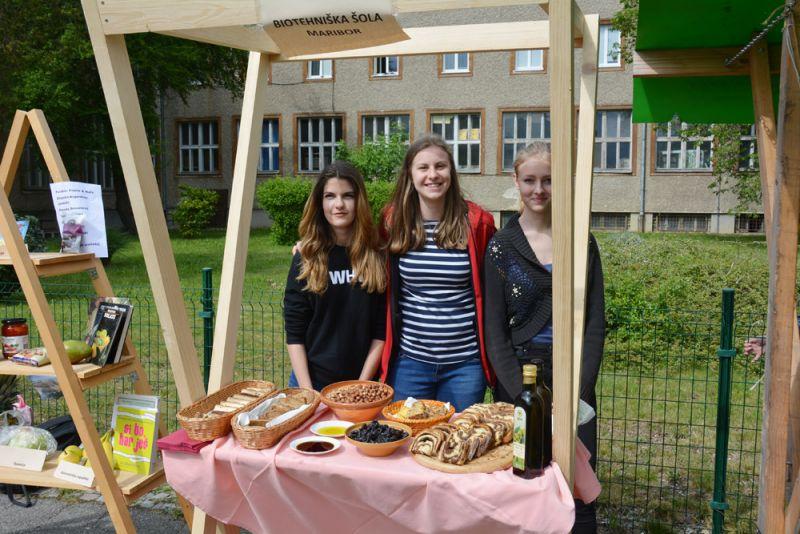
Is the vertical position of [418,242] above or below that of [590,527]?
above

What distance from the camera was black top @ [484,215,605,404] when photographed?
2697 mm

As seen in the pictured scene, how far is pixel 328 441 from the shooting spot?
2375 millimetres

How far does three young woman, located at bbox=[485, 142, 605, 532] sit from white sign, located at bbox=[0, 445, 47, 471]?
1966 mm

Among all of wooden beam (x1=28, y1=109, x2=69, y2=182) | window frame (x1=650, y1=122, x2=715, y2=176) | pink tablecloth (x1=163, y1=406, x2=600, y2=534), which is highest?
window frame (x1=650, y1=122, x2=715, y2=176)

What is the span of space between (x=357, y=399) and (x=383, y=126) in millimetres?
23120

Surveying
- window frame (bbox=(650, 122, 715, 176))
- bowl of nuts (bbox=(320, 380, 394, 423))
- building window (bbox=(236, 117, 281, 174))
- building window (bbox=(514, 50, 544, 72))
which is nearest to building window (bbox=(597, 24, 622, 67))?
building window (bbox=(514, 50, 544, 72))

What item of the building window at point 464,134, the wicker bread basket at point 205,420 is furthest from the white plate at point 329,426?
the building window at point 464,134

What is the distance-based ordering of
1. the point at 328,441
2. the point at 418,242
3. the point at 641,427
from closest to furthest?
the point at 328,441 → the point at 418,242 → the point at 641,427

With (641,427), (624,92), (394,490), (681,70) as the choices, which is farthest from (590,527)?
(624,92)

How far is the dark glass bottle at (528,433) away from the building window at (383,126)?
2250cm

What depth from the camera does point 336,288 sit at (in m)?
3.03

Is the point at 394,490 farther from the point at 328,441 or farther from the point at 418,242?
the point at 418,242

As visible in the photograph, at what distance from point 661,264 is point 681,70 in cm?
429

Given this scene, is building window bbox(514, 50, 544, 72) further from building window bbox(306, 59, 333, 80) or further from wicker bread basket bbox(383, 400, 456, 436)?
wicker bread basket bbox(383, 400, 456, 436)
